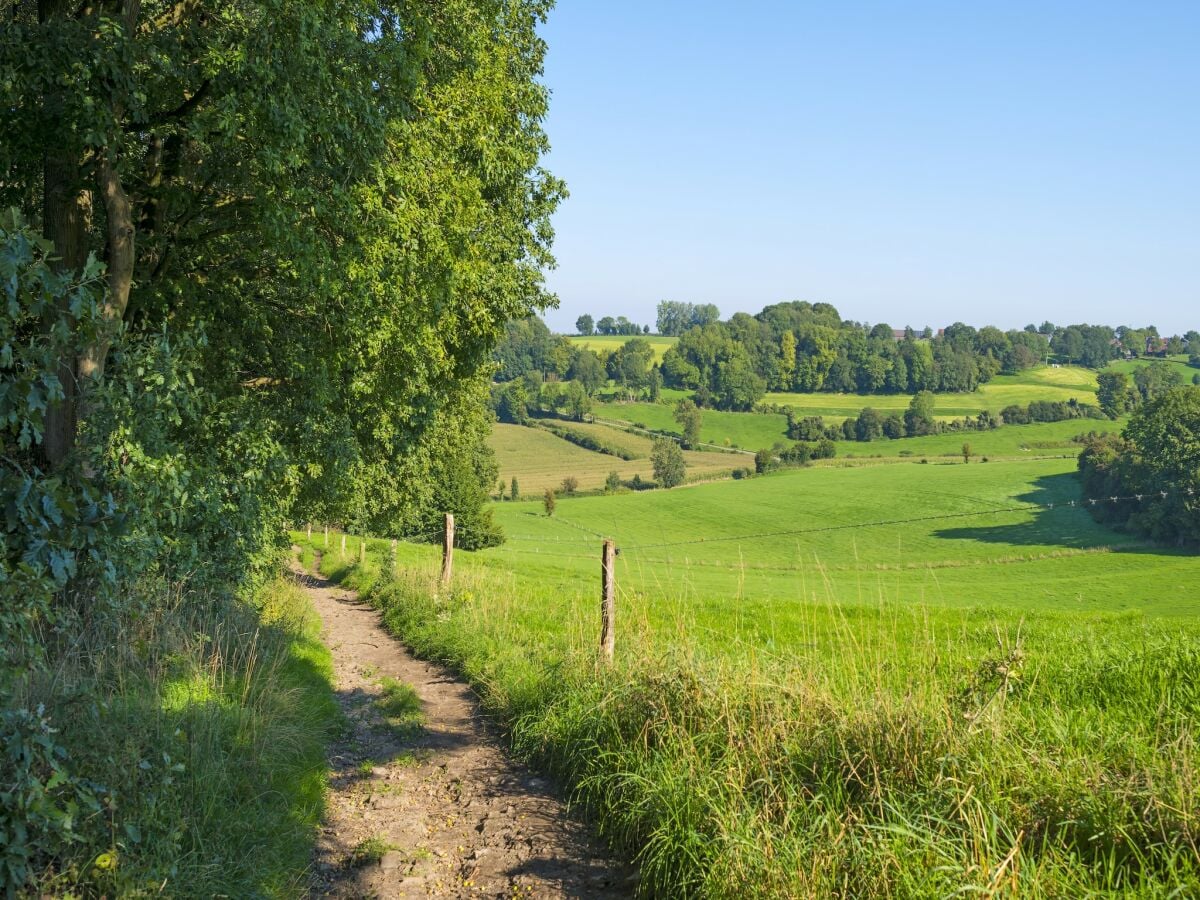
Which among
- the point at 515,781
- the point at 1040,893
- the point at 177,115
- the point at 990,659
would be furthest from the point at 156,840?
the point at 177,115

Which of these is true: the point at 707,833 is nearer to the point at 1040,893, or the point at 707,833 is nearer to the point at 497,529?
the point at 1040,893

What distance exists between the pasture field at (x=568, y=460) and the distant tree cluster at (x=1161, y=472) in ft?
171

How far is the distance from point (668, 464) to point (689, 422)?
27.8 metres

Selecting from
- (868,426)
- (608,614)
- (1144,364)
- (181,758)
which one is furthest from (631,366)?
(181,758)

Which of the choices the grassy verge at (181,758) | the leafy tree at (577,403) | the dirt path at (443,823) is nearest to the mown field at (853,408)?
the leafy tree at (577,403)

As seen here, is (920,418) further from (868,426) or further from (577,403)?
(577,403)

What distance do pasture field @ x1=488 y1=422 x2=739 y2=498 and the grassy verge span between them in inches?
3548

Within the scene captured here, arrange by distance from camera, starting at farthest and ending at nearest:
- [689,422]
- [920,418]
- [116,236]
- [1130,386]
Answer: [1130,386], [689,422], [920,418], [116,236]

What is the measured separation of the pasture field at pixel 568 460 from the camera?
107m

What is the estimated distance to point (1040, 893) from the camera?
434cm

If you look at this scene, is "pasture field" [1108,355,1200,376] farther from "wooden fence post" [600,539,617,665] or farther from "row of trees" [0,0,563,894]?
"wooden fence post" [600,539,617,665]

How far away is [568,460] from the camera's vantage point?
11762 cm

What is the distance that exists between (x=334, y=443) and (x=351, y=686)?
3.97 meters

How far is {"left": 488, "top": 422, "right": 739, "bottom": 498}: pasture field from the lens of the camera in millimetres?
106875
